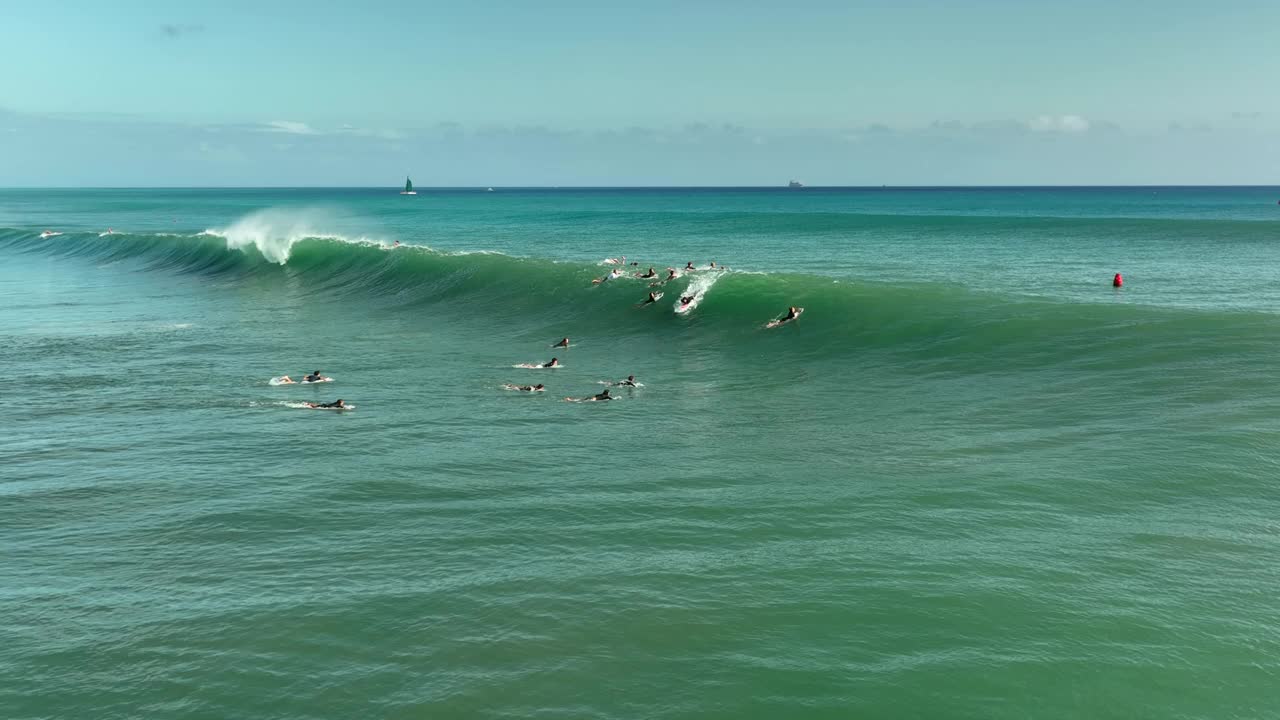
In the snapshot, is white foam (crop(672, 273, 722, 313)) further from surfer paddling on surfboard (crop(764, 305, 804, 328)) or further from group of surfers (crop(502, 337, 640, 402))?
group of surfers (crop(502, 337, 640, 402))

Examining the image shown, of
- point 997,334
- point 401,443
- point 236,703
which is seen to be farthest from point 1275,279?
point 236,703

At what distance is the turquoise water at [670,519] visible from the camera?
1225 cm

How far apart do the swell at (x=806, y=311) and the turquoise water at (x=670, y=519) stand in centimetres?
28

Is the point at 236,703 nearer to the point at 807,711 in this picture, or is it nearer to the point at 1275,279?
the point at 807,711

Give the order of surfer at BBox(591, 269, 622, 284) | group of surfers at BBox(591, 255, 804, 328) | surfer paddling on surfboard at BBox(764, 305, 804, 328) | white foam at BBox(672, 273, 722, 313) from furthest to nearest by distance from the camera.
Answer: surfer at BBox(591, 269, 622, 284) < white foam at BBox(672, 273, 722, 313) < group of surfers at BBox(591, 255, 804, 328) < surfer paddling on surfboard at BBox(764, 305, 804, 328)

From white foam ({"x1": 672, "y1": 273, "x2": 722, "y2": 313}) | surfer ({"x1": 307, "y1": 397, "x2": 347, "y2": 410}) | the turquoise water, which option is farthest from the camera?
white foam ({"x1": 672, "y1": 273, "x2": 722, "y2": 313})

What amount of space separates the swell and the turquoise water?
28 cm

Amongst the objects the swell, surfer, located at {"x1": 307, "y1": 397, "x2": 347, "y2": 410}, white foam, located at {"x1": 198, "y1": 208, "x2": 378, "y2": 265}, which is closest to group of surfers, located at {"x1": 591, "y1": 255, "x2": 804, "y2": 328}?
the swell

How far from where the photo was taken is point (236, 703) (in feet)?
38.3

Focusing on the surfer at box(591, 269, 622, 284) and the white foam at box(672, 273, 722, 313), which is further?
the surfer at box(591, 269, 622, 284)

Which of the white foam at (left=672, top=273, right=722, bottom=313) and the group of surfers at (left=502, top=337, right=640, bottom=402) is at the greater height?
the white foam at (left=672, top=273, right=722, bottom=313)

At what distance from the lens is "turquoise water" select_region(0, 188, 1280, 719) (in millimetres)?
12250

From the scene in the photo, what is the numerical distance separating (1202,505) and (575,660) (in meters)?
12.5

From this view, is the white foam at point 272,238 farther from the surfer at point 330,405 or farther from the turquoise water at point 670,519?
the surfer at point 330,405
